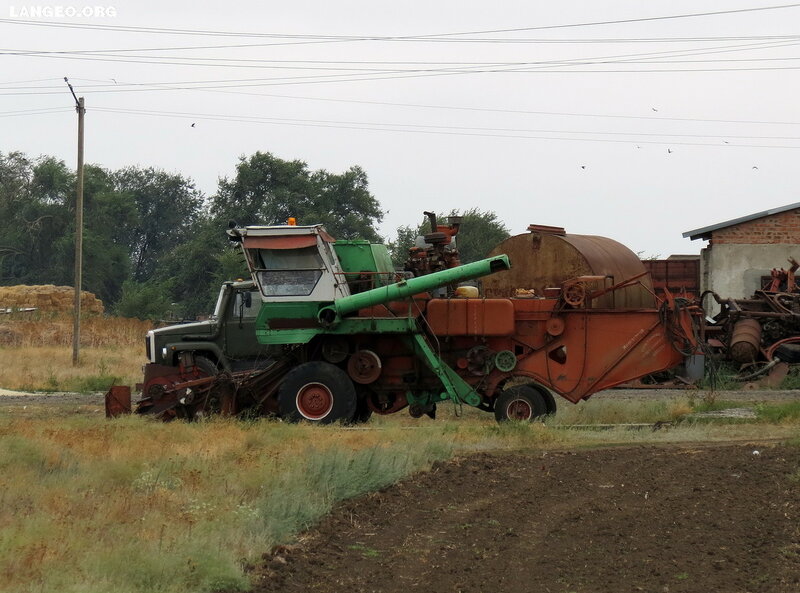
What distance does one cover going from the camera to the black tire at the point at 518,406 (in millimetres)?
18141

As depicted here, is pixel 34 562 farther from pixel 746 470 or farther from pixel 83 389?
pixel 83 389

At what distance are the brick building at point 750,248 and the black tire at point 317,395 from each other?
1826cm

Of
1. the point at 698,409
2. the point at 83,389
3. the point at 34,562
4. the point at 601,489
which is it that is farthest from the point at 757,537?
the point at 83,389

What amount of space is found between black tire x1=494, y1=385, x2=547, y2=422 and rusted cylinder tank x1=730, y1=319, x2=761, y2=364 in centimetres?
843

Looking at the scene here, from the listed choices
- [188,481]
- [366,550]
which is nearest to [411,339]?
[188,481]

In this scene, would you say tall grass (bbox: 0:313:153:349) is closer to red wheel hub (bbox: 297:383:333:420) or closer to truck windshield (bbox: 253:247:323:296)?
truck windshield (bbox: 253:247:323:296)

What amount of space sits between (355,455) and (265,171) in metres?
55.9

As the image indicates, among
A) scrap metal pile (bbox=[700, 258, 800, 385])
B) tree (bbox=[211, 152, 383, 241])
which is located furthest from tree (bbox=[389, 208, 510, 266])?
scrap metal pile (bbox=[700, 258, 800, 385])

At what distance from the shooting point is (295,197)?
218 feet

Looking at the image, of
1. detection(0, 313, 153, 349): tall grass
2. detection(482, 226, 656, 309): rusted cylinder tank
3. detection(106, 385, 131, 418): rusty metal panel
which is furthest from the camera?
detection(0, 313, 153, 349): tall grass

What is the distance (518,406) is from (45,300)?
1582 inches

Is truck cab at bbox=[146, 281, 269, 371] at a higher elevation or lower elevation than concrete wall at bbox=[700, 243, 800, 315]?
lower

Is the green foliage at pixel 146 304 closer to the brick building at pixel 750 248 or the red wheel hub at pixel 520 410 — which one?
the brick building at pixel 750 248

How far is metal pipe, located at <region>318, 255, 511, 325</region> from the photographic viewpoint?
696 inches
